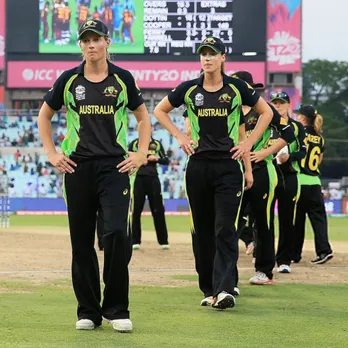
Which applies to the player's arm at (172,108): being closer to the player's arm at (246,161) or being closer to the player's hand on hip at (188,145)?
the player's hand on hip at (188,145)

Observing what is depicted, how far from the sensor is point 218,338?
21.8 ft

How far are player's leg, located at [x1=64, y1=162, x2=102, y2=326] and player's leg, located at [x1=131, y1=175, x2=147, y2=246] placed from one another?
985 centimetres

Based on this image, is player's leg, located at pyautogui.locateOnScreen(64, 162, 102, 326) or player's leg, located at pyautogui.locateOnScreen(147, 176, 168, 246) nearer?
player's leg, located at pyautogui.locateOnScreen(64, 162, 102, 326)

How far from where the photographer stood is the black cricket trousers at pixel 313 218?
45.8 ft

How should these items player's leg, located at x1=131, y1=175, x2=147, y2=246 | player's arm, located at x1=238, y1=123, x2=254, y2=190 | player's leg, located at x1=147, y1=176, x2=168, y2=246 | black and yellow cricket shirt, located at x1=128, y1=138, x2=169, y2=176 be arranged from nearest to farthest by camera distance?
1. player's arm, located at x1=238, y1=123, x2=254, y2=190
2. player's leg, located at x1=131, y1=175, x2=147, y2=246
3. player's leg, located at x1=147, y1=176, x2=168, y2=246
4. black and yellow cricket shirt, located at x1=128, y1=138, x2=169, y2=176

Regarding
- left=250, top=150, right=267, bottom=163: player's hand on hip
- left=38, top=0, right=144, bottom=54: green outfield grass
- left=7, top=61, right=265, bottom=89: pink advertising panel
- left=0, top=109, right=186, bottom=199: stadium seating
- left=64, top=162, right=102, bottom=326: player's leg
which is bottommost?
left=0, top=109, right=186, bottom=199: stadium seating

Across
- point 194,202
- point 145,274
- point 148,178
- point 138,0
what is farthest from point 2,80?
point 194,202

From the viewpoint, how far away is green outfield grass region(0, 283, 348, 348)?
6.51m

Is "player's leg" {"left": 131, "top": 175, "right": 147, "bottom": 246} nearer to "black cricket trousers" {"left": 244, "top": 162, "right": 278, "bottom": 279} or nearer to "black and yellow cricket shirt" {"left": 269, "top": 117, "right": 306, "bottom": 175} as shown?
"black and yellow cricket shirt" {"left": 269, "top": 117, "right": 306, "bottom": 175}

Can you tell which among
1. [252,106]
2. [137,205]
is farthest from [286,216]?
[137,205]

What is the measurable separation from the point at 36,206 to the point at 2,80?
8899 mm

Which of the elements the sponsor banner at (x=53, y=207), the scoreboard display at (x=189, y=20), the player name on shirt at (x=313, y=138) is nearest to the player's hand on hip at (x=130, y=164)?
the player name on shirt at (x=313, y=138)

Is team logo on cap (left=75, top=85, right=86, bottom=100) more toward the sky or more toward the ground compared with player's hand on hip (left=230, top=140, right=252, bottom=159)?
more toward the sky

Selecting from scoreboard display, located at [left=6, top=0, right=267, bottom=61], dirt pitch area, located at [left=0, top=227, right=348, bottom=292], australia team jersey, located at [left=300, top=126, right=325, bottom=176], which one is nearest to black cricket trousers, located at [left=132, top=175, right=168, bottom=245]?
dirt pitch area, located at [left=0, top=227, right=348, bottom=292]
